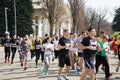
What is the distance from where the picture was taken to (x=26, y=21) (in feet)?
189

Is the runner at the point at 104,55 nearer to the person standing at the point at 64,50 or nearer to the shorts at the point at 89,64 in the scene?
the person standing at the point at 64,50

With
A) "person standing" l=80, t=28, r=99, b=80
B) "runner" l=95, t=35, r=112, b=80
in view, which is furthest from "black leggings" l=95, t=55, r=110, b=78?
"person standing" l=80, t=28, r=99, b=80

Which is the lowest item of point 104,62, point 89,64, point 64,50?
point 104,62

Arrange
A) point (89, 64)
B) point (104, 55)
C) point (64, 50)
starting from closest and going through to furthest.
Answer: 1. point (89, 64)
2. point (104, 55)
3. point (64, 50)

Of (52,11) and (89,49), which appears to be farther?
(52,11)

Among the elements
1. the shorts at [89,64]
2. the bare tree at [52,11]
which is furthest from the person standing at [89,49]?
the bare tree at [52,11]

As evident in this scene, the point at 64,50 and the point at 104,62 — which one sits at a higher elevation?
the point at 64,50

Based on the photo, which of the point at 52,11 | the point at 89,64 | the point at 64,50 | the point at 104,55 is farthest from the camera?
the point at 52,11

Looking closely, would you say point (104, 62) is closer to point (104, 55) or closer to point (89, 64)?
point (104, 55)

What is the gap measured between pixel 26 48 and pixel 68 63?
4.72 m

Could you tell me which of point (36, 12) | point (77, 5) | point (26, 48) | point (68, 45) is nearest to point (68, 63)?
point (68, 45)

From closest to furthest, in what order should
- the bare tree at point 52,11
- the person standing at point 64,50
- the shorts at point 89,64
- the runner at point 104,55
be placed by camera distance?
the shorts at point 89,64 < the runner at point 104,55 < the person standing at point 64,50 < the bare tree at point 52,11

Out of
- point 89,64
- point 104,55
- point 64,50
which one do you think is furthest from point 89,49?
point 64,50

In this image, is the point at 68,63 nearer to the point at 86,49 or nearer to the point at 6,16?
the point at 86,49
